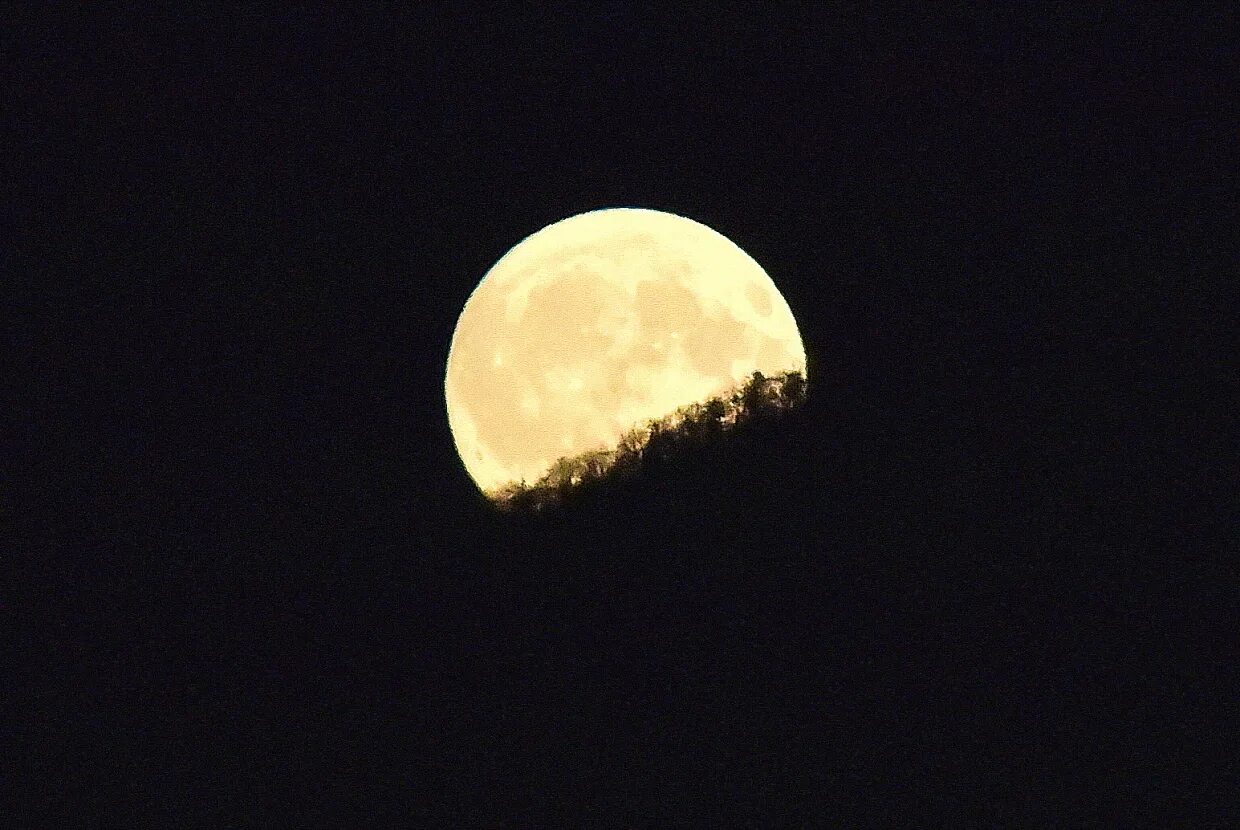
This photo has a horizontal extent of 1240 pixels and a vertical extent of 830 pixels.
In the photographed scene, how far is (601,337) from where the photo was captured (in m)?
7.70

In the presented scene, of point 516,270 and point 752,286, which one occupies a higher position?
point 516,270

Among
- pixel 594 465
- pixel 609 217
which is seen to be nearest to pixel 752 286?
pixel 609 217

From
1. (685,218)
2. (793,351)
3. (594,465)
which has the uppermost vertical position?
(685,218)

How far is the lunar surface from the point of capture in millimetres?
7703

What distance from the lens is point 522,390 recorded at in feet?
25.8

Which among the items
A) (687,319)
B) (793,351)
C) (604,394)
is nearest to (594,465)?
(604,394)

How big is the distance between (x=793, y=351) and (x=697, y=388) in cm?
100

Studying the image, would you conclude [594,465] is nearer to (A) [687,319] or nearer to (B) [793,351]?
(A) [687,319]

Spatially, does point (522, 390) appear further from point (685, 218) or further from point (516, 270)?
point (685, 218)

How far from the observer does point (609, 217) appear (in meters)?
8.53

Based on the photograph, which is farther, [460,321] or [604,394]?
[460,321]

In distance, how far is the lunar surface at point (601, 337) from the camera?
7703 mm

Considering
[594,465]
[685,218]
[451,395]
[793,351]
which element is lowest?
[594,465]

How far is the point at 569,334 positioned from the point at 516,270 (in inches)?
33.8
